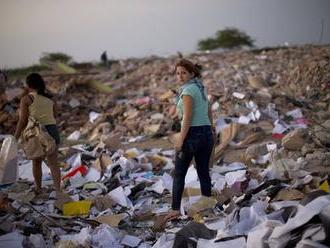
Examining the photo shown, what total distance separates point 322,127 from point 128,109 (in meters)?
6.42

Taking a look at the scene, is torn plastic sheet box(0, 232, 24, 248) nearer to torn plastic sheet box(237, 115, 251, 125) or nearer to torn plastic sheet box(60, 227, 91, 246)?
torn plastic sheet box(60, 227, 91, 246)

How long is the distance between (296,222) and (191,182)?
10.0ft

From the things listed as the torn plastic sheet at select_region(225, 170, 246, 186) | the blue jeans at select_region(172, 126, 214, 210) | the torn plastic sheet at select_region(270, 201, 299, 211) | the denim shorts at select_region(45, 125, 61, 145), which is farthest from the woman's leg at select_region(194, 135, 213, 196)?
the denim shorts at select_region(45, 125, 61, 145)

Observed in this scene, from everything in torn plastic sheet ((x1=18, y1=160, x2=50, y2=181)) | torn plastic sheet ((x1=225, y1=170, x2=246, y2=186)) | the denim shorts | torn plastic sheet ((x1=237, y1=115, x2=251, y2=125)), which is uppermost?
the denim shorts

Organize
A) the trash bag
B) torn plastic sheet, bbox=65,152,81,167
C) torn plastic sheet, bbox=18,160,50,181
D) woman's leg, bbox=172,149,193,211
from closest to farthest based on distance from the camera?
woman's leg, bbox=172,149,193,211, the trash bag, torn plastic sheet, bbox=18,160,50,181, torn plastic sheet, bbox=65,152,81,167

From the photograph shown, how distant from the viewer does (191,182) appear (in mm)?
6137

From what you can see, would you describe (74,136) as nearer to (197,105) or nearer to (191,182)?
(191,182)

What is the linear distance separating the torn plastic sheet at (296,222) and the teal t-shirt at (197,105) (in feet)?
5.55

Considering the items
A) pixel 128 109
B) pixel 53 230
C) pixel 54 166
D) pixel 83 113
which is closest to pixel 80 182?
pixel 54 166

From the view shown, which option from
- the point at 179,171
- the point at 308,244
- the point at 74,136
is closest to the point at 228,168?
the point at 179,171

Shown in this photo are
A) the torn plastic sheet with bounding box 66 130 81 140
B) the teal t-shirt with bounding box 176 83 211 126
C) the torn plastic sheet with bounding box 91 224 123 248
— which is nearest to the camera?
the torn plastic sheet with bounding box 91 224 123 248

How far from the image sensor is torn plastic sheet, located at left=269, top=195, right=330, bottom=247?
3.09 m

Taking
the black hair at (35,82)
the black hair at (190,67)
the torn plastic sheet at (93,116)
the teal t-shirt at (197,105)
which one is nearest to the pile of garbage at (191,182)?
the torn plastic sheet at (93,116)

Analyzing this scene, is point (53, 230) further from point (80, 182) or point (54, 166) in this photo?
point (80, 182)
